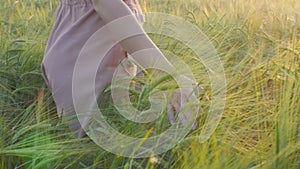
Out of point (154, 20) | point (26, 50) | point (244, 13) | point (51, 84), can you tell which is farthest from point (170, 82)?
point (244, 13)

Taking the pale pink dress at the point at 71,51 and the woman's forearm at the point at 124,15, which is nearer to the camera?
the woman's forearm at the point at 124,15

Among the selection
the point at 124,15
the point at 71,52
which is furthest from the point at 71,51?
the point at 124,15

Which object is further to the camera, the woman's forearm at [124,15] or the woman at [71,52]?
Answer: the woman at [71,52]

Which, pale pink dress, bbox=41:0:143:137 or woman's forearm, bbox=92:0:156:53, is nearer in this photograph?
woman's forearm, bbox=92:0:156:53

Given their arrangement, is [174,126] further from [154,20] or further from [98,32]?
[154,20]

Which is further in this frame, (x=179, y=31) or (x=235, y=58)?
(x=179, y=31)

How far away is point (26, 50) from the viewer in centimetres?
151

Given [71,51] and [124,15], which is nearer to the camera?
[124,15]

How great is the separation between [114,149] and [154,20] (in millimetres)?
1316

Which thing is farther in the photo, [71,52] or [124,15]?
[71,52]

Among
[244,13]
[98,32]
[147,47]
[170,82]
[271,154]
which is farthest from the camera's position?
[244,13]

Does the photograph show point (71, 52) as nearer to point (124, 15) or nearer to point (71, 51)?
point (71, 51)

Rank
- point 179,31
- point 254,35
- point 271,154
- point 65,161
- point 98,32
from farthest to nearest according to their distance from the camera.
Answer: point 254,35
point 179,31
point 98,32
point 65,161
point 271,154

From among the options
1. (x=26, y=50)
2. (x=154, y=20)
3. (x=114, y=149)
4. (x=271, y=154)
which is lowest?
(x=271, y=154)
